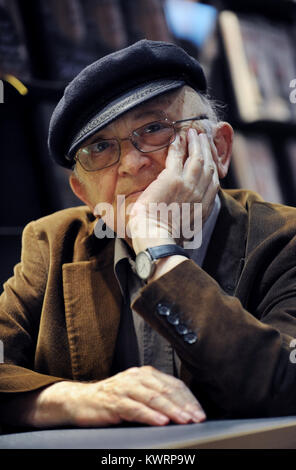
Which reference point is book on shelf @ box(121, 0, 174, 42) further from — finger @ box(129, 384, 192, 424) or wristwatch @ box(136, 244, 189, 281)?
finger @ box(129, 384, 192, 424)

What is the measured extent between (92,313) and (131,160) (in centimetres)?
43

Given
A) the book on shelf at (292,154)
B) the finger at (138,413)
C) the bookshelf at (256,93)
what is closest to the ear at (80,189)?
the finger at (138,413)

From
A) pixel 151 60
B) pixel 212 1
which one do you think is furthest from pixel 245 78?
pixel 151 60

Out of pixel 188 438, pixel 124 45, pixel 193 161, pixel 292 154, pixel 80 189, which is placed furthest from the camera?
pixel 292 154

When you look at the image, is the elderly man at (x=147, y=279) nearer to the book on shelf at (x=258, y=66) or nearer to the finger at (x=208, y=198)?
the finger at (x=208, y=198)

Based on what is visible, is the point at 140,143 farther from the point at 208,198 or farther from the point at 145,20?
the point at 145,20

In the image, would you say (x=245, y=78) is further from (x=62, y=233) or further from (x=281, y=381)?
(x=281, y=381)

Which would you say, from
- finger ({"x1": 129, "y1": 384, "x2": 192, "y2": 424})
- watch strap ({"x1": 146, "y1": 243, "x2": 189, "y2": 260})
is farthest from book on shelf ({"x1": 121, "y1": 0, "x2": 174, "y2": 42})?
finger ({"x1": 129, "y1": 384, "x2": 192, "y2": 424})

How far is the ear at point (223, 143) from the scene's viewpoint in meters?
1.44

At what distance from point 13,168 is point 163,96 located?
0.93 metres

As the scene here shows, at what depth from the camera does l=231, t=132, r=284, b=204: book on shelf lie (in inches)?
102

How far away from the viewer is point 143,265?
1.08m

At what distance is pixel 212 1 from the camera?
8.75ft

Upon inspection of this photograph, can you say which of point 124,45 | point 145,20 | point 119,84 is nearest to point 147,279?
point 119,84
